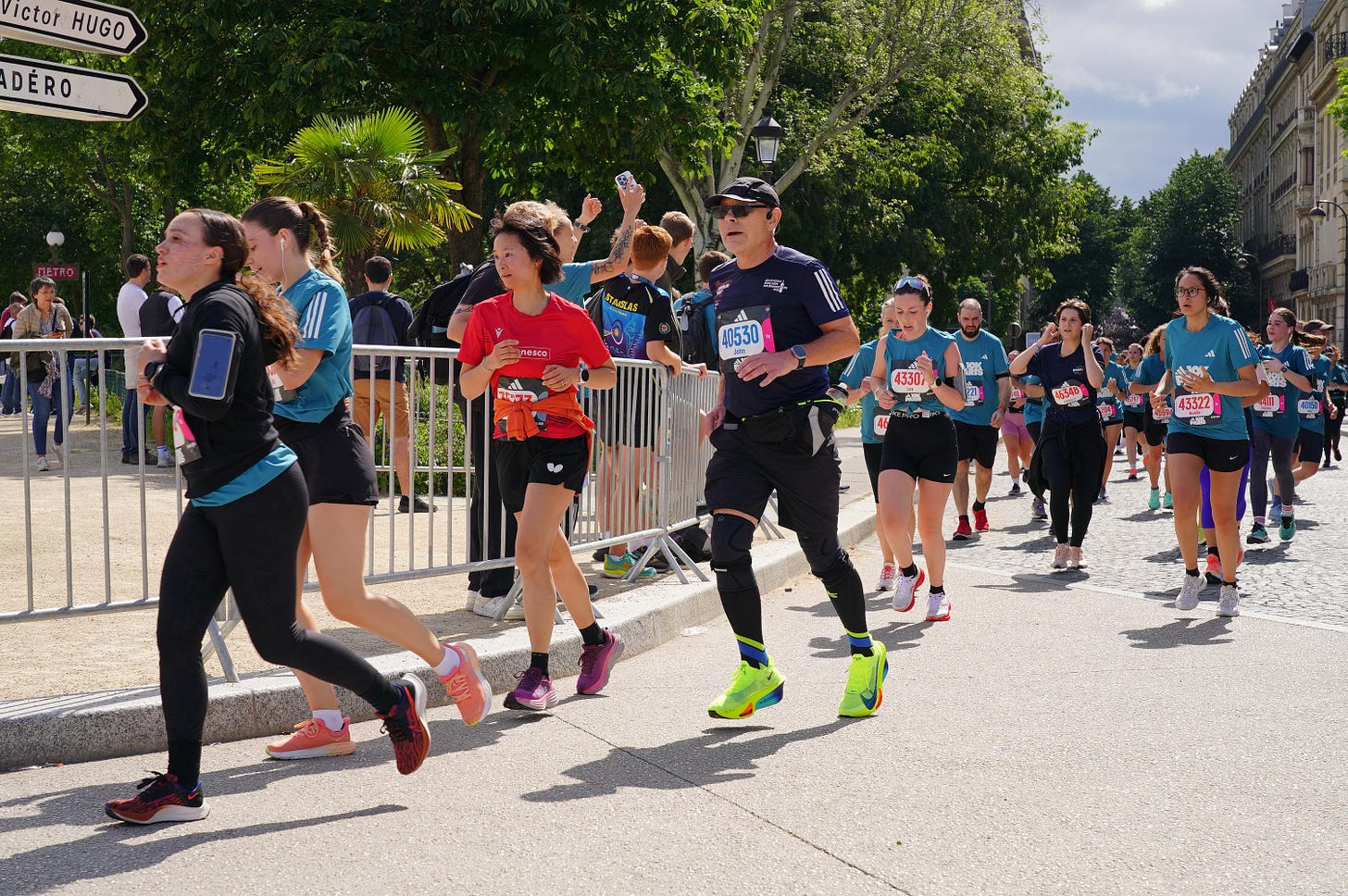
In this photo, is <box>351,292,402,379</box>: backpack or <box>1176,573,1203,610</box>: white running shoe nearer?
<box>1176,573,1203,610</box>: white running shoe

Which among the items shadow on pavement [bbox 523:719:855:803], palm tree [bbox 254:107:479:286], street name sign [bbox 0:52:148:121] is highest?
palm tree [bbox 254:107:479:286]

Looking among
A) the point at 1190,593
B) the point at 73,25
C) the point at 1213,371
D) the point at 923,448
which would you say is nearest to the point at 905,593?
the point at 923,448

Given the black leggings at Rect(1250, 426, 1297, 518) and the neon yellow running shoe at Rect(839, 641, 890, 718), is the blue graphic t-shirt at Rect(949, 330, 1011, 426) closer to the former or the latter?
the black leggings at Rect(1250, 426, 1297, 518)

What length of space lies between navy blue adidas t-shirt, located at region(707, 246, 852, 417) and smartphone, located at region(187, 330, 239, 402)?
203 centimetres

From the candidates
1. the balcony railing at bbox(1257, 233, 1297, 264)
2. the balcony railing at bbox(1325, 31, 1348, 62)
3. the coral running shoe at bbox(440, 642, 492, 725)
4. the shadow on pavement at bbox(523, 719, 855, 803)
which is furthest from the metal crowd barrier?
the balcony railing at bbox(1257, 233, 1297, 264)

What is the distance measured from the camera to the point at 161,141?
20812 millimetres

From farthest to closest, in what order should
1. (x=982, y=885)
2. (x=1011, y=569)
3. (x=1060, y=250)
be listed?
(x=1060, y=250) < (x=1011, y=569) < (x=982, y=885)

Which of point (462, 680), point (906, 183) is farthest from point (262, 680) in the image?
point (906, 183)

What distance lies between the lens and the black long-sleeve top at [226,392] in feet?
12.8

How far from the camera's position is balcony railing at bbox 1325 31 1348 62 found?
64.6 m

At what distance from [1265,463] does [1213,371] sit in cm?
403

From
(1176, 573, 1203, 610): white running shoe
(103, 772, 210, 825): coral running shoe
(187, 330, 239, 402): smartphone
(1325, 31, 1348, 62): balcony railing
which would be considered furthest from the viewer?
(1325, 31, 1348, 62): balcony railing

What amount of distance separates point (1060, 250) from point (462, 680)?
131 feet

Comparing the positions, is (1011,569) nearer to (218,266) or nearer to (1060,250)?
(218,266)
